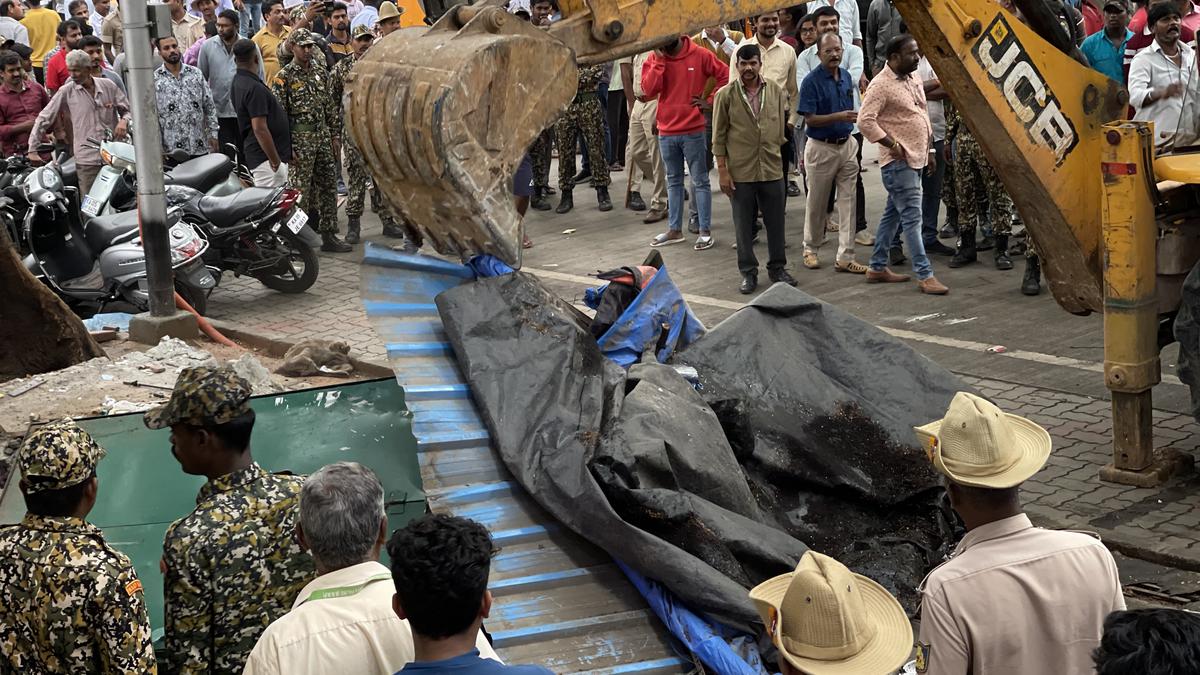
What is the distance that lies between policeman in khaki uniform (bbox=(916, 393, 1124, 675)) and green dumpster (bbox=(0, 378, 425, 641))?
2.68 m

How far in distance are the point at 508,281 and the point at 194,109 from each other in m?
9.37

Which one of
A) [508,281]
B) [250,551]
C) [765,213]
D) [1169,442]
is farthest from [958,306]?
[250,551]

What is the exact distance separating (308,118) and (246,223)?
7.70 feet

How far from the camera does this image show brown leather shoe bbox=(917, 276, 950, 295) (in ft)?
36.4

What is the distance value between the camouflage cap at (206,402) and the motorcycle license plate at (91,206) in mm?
8145

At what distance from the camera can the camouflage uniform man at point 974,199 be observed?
452 inches

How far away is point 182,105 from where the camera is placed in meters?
14.2

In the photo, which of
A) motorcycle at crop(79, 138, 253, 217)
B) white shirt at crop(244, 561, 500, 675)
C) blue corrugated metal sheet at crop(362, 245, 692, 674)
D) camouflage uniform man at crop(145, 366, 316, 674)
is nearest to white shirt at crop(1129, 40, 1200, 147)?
blue corrugated metal sheet at crop(362, 245, 692, 674)

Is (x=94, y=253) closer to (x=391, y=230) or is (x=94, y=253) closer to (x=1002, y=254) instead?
(x=391, y=230)

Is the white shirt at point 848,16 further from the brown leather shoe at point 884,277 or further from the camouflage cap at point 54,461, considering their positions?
the camouflage cap at point 54,461

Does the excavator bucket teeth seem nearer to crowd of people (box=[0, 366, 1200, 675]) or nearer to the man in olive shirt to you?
crowd of people (box=[0, 366, 1200, 675])

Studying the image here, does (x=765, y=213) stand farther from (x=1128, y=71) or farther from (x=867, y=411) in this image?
(x=867, y=411)

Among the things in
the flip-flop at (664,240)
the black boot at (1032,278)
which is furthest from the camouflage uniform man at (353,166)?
the black boot at (1032,278)

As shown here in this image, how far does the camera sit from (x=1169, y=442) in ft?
25.1
